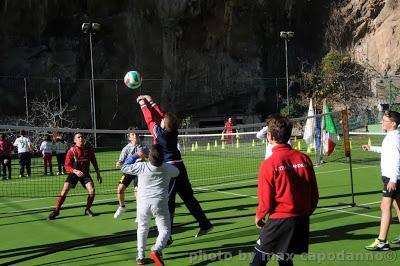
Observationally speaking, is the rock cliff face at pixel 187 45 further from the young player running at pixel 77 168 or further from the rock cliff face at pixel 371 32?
the young player running at pixel 77 168

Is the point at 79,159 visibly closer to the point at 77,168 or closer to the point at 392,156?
the point at 77,168

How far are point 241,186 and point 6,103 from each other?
29.8 meters

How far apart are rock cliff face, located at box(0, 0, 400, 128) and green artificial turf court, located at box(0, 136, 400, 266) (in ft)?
91.0

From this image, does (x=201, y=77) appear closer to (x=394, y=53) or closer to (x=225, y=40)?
(x=225, y=40)

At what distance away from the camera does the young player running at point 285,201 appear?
4.42 meters

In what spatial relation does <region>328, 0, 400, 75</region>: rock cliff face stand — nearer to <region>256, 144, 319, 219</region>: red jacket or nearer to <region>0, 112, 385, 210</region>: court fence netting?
<region>0, 112, 385, 210</region>: court fence netting

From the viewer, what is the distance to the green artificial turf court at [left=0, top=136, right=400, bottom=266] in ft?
23.0

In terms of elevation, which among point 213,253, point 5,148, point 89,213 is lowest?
point 213,253

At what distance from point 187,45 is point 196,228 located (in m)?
38.0

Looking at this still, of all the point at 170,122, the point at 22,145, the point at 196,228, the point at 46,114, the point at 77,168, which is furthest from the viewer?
the point at 46,114

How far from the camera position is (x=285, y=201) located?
4.42 metres

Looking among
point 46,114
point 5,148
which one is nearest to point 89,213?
point 5,148

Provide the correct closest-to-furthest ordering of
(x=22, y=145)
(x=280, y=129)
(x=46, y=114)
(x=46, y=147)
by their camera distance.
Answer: (x=280, y=129) → (x=22, y=145) → (x=46, y=147) → (x=46, y=114)

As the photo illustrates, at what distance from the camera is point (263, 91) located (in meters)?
47.9
